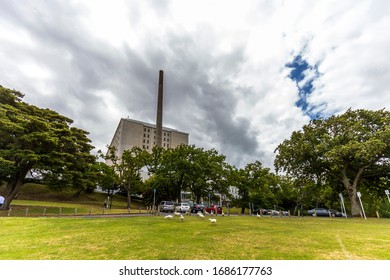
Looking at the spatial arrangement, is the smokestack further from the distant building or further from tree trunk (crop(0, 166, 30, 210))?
tree trunk (crop(0, 166, 30, 210))

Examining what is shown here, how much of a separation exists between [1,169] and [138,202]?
37090 millimetres

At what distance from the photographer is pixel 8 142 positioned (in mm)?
24812

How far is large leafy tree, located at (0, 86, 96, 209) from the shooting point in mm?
23000

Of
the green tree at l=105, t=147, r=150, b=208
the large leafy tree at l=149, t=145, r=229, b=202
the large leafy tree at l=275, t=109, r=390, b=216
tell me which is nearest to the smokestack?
the green tree at l=105, t=147, r=150, b=208

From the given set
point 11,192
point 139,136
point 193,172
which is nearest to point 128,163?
point 193,172

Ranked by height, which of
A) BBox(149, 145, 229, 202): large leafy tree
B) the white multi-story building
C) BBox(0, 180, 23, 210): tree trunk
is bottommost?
BBox(0, 180, 23, 210): tree trunk

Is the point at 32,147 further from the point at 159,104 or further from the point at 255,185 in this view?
the point at 159,104

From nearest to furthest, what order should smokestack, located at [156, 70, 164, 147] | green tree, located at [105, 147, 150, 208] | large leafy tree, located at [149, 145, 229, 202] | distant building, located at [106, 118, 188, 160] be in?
large leafy tree, located at [149, 145, 229, 202] → green tree, located at [105, 147, 150, 208] → smokestack, located at [156, 70, 164, 147] → distant building, located at [106, 118, 188, 160]

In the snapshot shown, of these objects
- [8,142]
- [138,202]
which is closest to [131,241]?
[8,142]

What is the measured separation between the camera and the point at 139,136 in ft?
313

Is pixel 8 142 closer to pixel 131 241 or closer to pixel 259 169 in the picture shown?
pixel 131 241

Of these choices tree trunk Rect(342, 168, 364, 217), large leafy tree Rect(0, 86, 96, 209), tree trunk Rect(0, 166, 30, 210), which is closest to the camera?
large leafy tree Rect(0, 86, 96, 209)

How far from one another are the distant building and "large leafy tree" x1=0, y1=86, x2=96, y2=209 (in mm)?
53088

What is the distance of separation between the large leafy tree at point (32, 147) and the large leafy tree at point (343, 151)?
29878 mm
